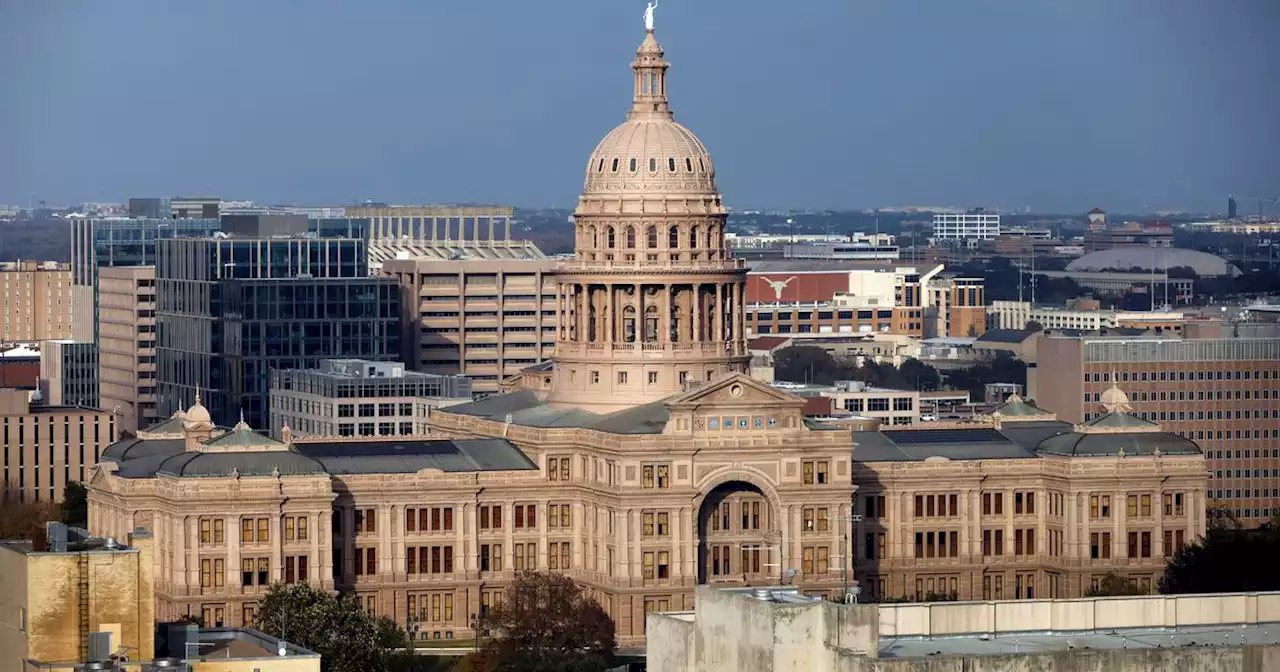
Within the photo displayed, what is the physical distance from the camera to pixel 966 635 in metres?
138

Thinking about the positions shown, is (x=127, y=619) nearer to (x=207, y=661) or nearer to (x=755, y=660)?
(x=207, y=661)

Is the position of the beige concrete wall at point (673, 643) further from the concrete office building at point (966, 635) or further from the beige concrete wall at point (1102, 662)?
the beige concrete wall at point (1102, 662)

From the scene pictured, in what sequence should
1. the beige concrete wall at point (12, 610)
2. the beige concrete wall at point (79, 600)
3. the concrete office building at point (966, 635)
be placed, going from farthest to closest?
the beige concrete wall at point (12, 610) < the beige concrete wall at point (79, 600) < the concrete office building at point (966, 635)

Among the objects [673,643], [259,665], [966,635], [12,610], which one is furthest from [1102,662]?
[12,610]

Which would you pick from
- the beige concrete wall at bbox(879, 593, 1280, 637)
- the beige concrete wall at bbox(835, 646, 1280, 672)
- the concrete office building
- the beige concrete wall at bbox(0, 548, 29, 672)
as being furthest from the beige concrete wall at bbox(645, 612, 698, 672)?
the beige concrete wall at bbox(0, 548, 29, 672)

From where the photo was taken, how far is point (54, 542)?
6073 inches

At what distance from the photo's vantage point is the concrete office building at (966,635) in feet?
432

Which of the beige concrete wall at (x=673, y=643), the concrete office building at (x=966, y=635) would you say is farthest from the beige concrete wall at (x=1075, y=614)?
the beige concrete wall at (x=673, y=643)

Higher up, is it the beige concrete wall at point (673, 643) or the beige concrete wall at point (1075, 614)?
the beige concrete wall at point (1075, 614)

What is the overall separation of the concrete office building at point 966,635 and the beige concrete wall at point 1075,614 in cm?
3

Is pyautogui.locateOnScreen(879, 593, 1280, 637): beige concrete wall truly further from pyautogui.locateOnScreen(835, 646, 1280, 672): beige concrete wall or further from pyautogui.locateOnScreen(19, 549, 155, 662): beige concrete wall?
pyautogui.locateOnScreen(19, 549, 155, 662): beige concrete wall

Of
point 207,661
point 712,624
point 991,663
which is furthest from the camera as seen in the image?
point 207,661

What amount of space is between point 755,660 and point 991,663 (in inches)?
357

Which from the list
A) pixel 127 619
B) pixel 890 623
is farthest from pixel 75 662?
pixel 890 623
